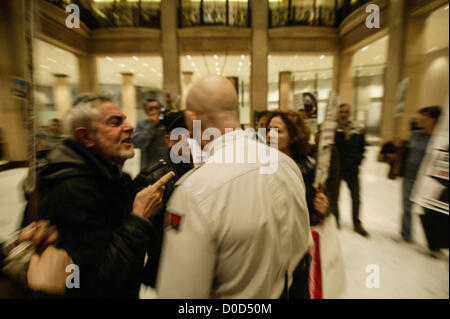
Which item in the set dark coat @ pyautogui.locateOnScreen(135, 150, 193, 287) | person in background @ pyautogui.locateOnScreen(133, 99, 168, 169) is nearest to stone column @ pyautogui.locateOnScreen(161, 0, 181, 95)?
person in background @ pyautogui.locateOnScreen(133, 99, 168, 169)

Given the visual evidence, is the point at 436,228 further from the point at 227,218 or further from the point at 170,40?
the point at 170,40

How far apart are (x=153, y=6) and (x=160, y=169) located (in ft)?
3.16

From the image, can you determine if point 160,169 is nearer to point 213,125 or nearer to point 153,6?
point 213,125

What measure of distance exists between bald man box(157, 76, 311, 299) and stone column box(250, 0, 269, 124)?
59cm

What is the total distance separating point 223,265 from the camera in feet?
2.88

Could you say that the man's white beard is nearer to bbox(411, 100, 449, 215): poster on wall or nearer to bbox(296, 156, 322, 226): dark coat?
bbox(296, 156, 322, 226): dark coat

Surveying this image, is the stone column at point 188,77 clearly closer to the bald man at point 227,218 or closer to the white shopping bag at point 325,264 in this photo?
the bald man at point 227,218

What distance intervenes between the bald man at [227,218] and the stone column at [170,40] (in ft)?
2.01

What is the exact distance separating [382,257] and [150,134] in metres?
3.19

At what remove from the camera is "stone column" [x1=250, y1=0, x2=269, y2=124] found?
4.12 feet

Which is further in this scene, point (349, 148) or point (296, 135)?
point (349, 148)

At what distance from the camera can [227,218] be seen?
0.82 m

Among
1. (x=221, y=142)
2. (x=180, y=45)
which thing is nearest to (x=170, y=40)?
(x=180, y=45)

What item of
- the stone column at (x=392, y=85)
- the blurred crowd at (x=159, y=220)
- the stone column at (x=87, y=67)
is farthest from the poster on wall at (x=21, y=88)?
the stone column at (x=392, y=85)
